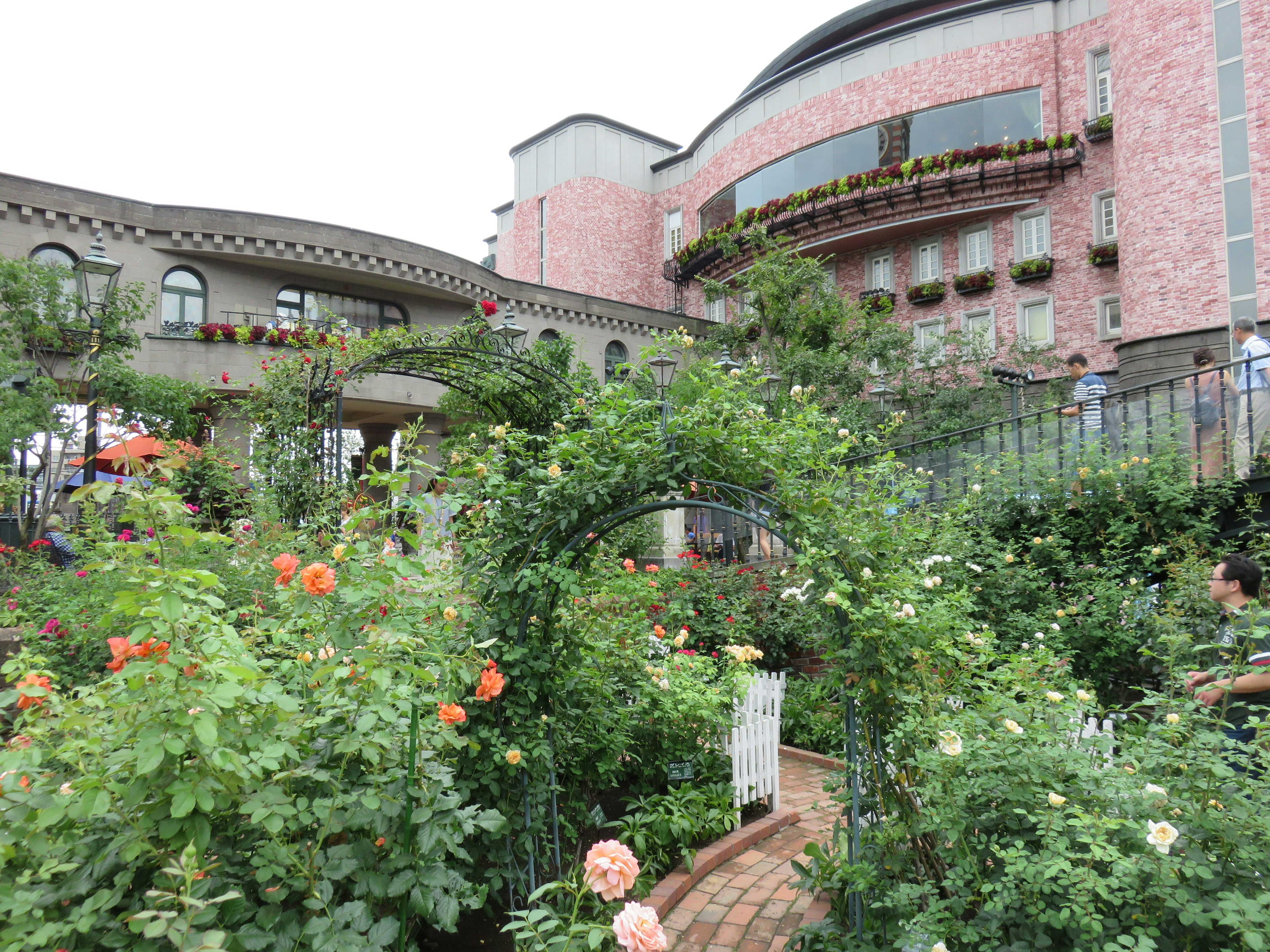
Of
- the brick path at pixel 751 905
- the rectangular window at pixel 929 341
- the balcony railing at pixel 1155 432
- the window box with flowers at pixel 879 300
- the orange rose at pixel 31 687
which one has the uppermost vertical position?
the window box with flowers at pixel 879 300

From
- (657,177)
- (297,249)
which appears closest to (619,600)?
(297,249)

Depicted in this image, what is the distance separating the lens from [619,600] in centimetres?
547

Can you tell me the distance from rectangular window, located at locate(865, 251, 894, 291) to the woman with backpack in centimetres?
1794

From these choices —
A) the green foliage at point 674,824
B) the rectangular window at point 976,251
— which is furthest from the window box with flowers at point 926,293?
the green foliage at point 674,824

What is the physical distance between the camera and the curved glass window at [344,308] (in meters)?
20.4

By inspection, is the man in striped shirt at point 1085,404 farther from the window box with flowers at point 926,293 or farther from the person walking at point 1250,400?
the window box with flowers at point 926,293

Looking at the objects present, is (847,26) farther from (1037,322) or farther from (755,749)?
(755,749)

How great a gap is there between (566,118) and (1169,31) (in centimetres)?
2226

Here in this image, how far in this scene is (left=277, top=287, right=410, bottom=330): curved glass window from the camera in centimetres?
2036

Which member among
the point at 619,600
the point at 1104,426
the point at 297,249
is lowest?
the point at 619,600

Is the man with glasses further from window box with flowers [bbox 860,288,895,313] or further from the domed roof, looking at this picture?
the domed roof

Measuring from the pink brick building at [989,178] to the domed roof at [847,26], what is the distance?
94mm

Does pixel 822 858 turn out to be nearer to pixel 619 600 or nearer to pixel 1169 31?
pixel 619 600

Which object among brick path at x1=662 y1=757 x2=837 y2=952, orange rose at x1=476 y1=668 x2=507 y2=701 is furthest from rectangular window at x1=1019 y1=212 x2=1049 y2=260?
orange rose at x1=476 y1=668 x2=507 y2=701
